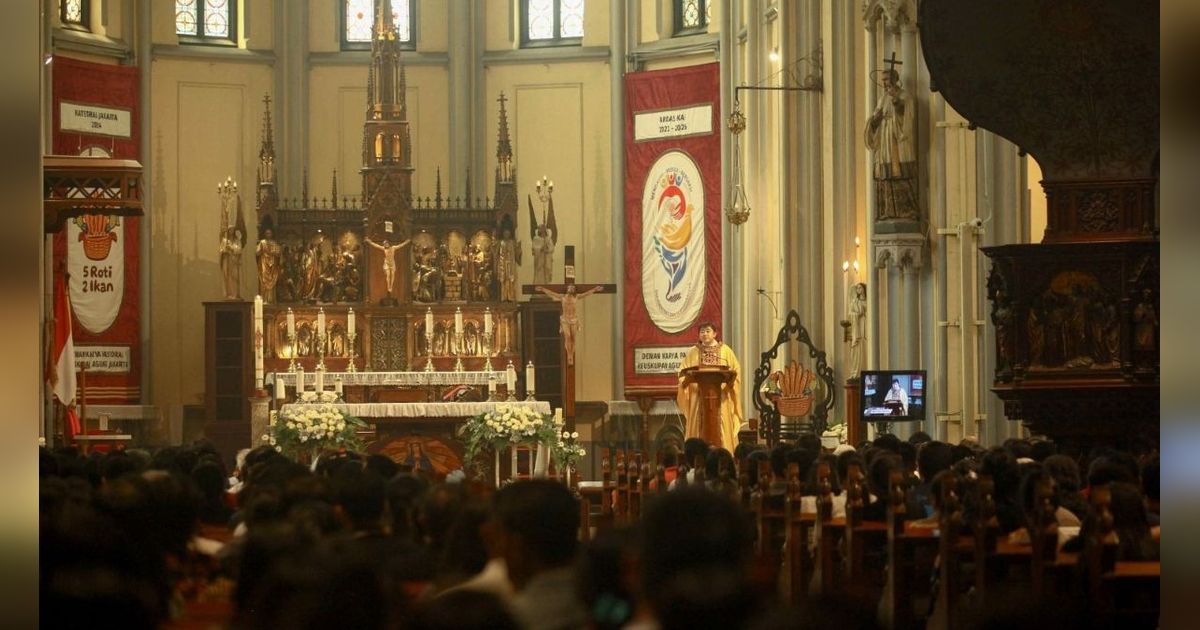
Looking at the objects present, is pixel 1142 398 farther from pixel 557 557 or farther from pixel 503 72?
pixel 503 72

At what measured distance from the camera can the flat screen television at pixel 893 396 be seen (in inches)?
769

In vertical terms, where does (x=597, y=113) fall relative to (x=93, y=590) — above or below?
above

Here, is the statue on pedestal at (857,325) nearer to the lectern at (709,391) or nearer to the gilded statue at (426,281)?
the lectern at (709,391)

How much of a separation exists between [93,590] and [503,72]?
3339 cm

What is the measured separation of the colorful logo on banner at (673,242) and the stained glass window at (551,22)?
12.5 ft

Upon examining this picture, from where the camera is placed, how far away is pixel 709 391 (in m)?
25.4

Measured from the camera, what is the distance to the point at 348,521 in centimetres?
729

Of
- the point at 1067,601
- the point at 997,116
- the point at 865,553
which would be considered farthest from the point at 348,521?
the point at 997,116

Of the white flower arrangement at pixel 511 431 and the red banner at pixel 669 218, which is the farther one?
the red banner at pixel 669 218

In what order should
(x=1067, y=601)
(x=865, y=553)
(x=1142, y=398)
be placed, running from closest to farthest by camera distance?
(x=1067, y=601) → (x=865, y=553) → (x=1142, y=398)

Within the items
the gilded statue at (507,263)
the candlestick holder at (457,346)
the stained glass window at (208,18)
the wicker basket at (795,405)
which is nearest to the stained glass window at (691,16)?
the gilded statue at (507,263)

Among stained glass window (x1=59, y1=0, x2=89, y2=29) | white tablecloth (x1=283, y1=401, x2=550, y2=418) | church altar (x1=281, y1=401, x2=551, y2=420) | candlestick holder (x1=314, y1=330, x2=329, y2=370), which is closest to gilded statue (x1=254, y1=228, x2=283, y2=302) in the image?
candlestick holder (x1=314, y1=330, x2=329, y2=370)

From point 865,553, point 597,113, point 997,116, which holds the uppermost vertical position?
point 597,113

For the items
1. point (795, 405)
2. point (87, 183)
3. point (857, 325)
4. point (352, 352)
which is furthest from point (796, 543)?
point (352, 352)
